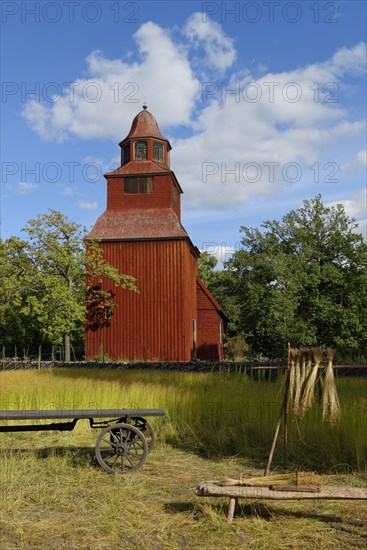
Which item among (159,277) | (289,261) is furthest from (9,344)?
(289,261)

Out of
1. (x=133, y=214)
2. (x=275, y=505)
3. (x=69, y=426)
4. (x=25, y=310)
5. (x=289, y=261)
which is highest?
(x=133, y=214)

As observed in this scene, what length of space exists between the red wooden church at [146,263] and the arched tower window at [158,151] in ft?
0.91

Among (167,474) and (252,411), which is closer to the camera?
(167,474)

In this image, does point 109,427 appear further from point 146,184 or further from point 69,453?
point 146,184

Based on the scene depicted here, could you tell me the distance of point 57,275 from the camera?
2900 centimetres

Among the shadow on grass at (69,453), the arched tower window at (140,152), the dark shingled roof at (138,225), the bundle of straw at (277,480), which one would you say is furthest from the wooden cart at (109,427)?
the arched tower window at (140,152)

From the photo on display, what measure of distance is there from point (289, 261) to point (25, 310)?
15970 mm

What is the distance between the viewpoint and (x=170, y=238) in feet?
91.6

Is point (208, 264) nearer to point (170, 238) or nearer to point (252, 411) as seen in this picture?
point (170, 238)

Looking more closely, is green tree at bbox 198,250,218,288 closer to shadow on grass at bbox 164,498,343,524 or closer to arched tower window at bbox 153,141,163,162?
arched tower window at bbox 153,141,163,162

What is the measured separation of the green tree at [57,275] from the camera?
27281mm

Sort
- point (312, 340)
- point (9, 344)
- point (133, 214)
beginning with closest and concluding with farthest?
1. point (133, 214)
2. point (312, 340)
3. point (9, 344)

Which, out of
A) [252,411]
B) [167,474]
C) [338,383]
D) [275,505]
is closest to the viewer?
[275,505]

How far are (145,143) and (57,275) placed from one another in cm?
939
